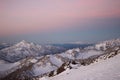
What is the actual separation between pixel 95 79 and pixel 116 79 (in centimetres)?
265

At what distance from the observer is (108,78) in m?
18.4

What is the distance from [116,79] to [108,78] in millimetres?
1249

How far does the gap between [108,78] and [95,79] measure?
1490mm

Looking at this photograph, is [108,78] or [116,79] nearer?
[116,79]

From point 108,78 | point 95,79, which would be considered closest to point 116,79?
point 108,78

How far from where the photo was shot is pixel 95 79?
19.3m

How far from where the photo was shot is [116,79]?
17266mm

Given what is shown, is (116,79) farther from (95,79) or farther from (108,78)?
(95,79)

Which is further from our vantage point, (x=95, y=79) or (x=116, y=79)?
(x=95, y=79)
